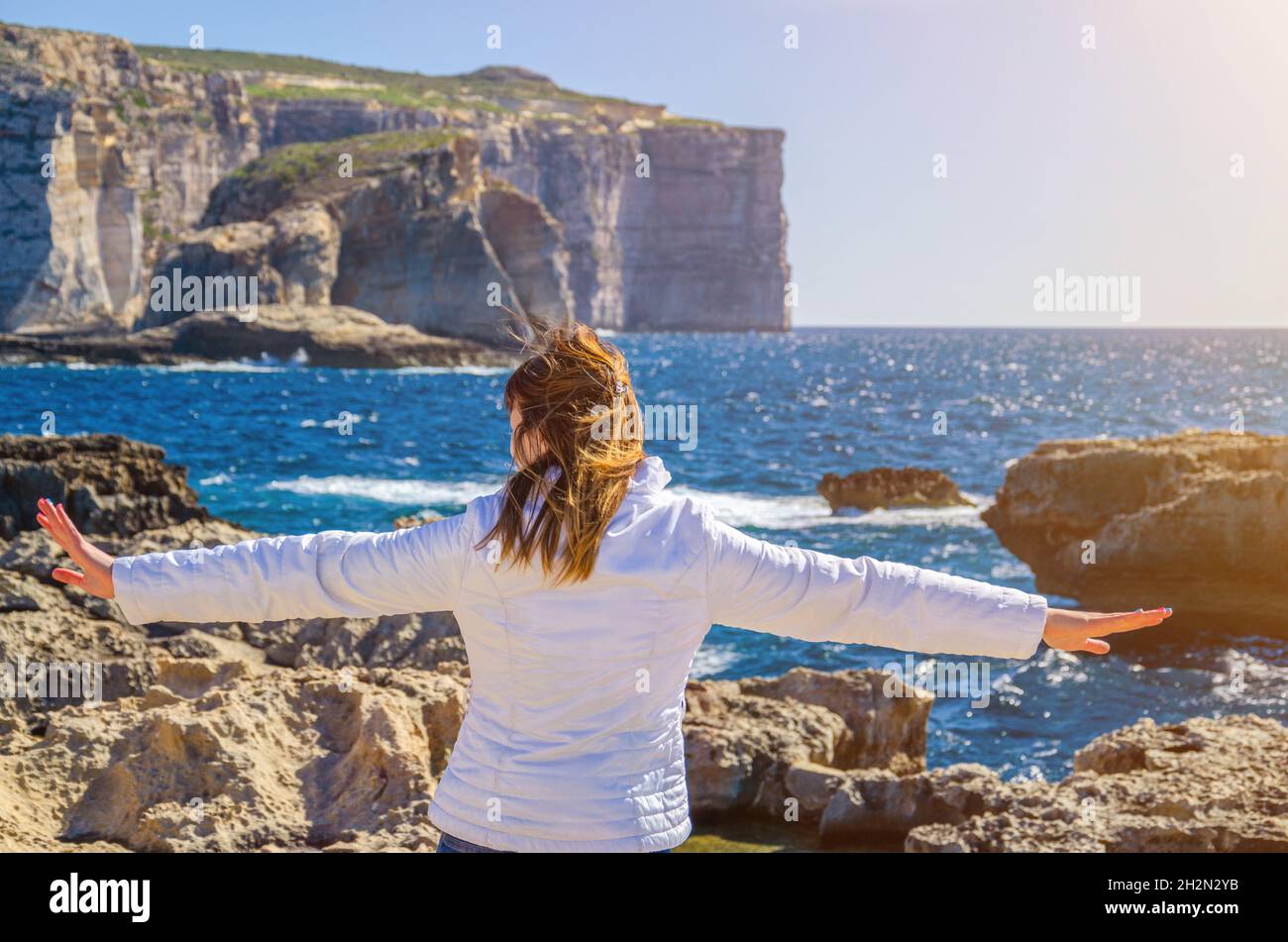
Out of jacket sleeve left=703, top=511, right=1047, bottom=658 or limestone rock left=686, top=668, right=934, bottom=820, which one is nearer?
jacket sleeve left=703, top=511, right=1047, bottom=658

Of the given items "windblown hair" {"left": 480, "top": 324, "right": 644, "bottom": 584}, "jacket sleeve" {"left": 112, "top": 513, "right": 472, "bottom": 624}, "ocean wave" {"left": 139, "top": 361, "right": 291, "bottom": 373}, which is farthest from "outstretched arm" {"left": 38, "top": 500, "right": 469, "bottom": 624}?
"ocean wave" {"left": 139, "top": 361, "right": 291, "bottom": 373}

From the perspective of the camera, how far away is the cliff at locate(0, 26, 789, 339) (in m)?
71.7

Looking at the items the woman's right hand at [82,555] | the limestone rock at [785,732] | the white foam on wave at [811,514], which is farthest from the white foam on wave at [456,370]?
the woman's right hand at [82,555]

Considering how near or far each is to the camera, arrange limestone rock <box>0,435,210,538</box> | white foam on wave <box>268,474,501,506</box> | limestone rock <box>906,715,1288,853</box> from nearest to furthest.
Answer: limestone rock <box>906,715,1288,853</box> < limestone rock <box>0,435,210,538</box> < white foam on wave <box>268,474,501,506</box>

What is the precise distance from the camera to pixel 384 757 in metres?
4.83

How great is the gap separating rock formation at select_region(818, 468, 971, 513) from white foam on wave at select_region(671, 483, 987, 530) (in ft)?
0.98

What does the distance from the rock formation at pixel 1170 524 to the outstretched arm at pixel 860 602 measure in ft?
43.5

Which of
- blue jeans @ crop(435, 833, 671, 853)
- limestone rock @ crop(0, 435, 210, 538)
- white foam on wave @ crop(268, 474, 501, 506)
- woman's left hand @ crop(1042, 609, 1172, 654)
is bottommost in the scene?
white foam on wave @ crop(268, 474, 501, 506)

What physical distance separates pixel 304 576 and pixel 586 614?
0.49 m

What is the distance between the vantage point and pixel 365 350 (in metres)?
72.6

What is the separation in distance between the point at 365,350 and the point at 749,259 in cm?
8910

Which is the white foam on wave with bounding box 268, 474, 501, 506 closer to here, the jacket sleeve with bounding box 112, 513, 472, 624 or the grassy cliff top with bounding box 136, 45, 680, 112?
the jacket sleeve with bounding box 112, 513, 472, 624

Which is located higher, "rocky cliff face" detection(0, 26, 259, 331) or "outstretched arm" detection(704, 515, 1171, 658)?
"rocky cliff face" detection(0, 26, 259, 331)
